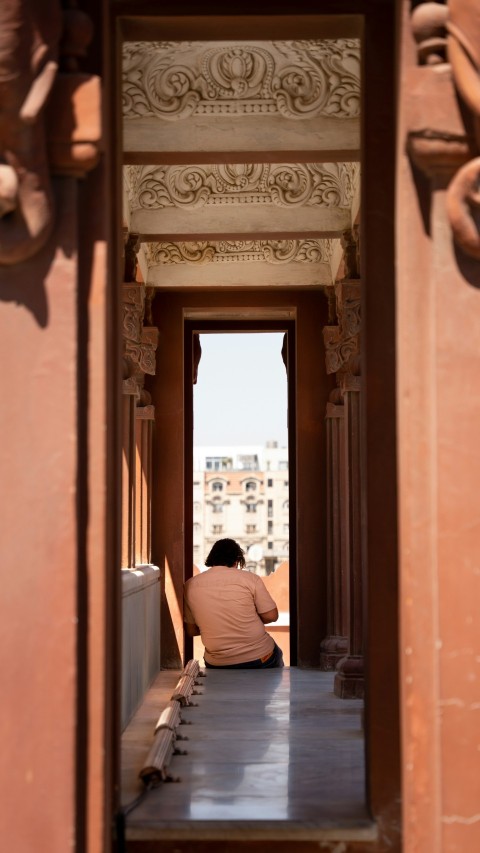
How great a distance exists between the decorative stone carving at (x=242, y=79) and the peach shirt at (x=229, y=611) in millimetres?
3640

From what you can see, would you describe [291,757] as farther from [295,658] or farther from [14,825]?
[295,658]

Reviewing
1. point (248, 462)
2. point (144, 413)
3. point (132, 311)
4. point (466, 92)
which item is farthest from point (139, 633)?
point (248, 462)

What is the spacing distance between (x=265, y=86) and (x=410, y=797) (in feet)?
13.9

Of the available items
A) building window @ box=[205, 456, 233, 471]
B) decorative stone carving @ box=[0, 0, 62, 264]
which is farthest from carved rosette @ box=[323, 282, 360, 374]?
building window @ box=[205, 456, 233, 471]

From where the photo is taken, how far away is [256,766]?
512cm

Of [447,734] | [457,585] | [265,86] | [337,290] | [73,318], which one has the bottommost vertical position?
[447,734]

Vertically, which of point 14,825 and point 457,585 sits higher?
point 457,585

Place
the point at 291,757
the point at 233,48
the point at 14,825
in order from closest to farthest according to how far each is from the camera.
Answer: the point at 14,825 → the point at 291,757 → the point at 233,48

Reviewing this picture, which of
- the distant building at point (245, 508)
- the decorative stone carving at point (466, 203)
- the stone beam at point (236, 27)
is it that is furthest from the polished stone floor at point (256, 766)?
the distant building at point (245, 508)

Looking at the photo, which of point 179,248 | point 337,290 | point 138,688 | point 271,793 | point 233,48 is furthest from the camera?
point 179,248

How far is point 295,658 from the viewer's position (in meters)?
9.80

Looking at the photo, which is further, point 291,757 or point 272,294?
point 272,294

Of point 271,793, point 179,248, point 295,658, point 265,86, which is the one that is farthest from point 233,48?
point 295,658

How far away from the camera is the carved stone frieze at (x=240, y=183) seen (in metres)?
7.91
